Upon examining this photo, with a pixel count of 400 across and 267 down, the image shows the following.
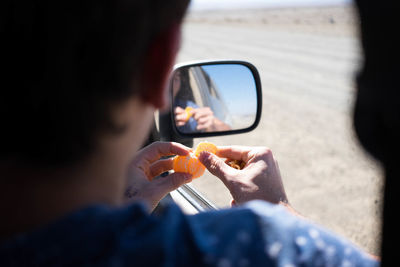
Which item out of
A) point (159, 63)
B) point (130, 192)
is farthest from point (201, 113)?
point (159, 63)

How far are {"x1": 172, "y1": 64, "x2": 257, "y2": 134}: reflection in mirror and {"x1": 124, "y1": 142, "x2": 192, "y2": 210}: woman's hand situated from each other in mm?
571

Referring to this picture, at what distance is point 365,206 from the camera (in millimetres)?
4934

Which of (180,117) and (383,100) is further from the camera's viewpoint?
(180,117)

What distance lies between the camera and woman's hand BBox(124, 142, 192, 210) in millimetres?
1982

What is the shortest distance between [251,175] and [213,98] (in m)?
1.29

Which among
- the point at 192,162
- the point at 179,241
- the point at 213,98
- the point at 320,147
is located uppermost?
the point at 179,241

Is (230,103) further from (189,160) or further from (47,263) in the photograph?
(47,263)

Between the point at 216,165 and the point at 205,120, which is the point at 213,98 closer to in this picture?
the point at 205,120

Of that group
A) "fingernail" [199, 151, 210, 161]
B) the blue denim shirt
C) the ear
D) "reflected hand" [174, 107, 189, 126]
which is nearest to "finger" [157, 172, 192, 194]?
"fingernail" [199, 151, 210, 161]

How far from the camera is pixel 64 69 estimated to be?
0.86 meters

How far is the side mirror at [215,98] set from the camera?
2738 millimetres

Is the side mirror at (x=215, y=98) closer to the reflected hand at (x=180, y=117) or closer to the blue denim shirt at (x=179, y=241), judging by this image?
the reflected hand at (x=180, y=117)

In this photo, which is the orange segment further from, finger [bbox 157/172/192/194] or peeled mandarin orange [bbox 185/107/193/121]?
peeled mandarin orange [bbox 185/107/193/121]

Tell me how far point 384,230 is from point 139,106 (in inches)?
27.4
